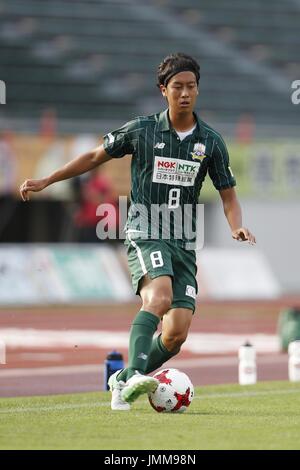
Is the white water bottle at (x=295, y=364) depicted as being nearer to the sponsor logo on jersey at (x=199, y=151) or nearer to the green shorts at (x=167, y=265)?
the green shorts at (x=167, y=265)

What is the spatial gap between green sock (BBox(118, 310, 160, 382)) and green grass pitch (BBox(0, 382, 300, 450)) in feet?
1.08

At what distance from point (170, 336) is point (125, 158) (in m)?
20.8

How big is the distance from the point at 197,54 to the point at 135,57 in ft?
7.71

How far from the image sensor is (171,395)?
8.62 metres

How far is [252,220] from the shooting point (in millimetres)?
33094

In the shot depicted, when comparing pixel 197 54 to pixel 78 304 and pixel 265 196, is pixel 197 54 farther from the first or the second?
pixel 78 304

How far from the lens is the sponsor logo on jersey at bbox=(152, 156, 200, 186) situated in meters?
8.66

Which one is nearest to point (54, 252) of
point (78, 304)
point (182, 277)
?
point (78, 304)

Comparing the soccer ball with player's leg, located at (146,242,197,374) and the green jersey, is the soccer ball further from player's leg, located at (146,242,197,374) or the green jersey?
the green jersey

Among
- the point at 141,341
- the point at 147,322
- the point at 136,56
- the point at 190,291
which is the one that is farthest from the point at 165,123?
the point at 136,56

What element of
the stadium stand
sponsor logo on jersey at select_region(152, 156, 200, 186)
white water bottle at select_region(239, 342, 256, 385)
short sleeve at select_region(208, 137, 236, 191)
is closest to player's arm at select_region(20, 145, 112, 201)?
sponsor logo on jersey at select_region(152, 156, 200, 186)

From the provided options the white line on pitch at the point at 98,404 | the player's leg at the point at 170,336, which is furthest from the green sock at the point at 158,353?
the white line on pitch at the point at 98,404

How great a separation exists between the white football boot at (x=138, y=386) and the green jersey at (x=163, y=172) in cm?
116

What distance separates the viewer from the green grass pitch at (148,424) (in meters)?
6.95
